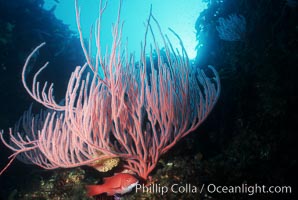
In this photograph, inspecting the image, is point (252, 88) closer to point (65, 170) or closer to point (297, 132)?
point (297, 132)

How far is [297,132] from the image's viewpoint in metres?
3.92

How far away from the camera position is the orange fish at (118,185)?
2.71 m

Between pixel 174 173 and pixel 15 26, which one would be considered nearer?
pixel 174 173

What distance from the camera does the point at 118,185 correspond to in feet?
9.02

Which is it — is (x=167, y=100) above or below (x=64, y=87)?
below

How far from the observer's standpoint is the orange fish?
2.71 meters

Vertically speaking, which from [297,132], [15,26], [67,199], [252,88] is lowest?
[67,199]

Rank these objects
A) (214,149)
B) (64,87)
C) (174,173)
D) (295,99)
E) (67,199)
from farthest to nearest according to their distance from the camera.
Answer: (64,87)
(214,149)
(295,99)
(67,199)
(174,173)

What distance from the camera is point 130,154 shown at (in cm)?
276

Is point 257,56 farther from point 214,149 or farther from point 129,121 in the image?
point 129,121

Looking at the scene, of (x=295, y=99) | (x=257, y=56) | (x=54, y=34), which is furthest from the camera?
(x=54, y=34)

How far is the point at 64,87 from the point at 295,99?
6082 millimetres

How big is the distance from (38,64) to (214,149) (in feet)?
18.2

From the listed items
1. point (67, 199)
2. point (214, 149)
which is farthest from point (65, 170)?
point (214, 149)
